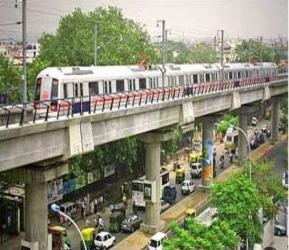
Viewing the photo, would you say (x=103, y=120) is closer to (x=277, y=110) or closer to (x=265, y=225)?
(x=265, y=225)

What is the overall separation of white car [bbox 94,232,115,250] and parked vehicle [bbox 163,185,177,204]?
7.11 feet

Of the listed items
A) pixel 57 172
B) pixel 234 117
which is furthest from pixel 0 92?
pixel 234 117

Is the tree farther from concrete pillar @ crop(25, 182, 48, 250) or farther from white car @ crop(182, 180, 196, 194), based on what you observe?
white car @ crop(182, 180, 196, 194)

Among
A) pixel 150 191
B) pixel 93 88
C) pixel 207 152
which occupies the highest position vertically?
pixel 93 88

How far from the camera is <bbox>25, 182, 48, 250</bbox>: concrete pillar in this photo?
18.5 ft

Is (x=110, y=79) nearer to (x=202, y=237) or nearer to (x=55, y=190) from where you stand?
(x=55, y=190)

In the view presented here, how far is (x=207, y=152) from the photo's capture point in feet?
33.8

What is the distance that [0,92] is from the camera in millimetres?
8422

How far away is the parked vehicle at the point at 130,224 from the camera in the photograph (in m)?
7.86

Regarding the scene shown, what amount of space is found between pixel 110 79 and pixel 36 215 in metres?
2.52

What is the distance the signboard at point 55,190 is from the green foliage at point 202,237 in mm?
3529

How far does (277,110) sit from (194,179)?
230 centimetres

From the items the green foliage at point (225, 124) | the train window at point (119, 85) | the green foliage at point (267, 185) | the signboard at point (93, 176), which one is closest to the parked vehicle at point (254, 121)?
the green foliage at point (225, 124)

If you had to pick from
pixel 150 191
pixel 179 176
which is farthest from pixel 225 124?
pixel 150 191
